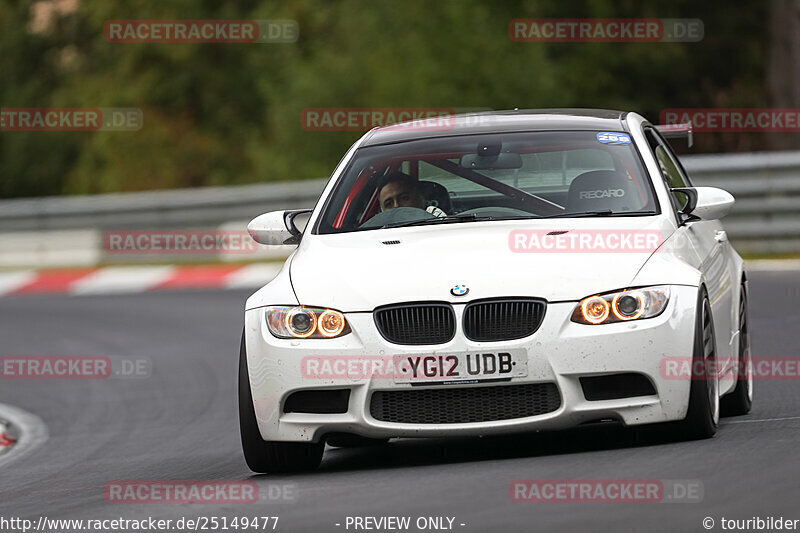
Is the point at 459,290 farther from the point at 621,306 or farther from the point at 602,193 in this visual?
the point at 602,193

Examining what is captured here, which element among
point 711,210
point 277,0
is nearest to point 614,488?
point 711,210

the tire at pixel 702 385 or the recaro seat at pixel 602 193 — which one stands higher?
the recaro seat at pixel 602 193

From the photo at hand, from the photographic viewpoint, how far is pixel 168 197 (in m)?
22.9

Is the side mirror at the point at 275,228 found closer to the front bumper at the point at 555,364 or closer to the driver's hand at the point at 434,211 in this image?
the driver's hand at the point at 434,211

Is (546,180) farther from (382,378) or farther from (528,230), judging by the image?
(382,378)

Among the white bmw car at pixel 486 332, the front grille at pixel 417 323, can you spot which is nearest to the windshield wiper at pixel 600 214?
the white bmw car at pixel 486 332

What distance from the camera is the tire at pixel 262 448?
7.16m

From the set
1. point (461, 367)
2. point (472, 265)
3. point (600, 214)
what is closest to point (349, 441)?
point (461, 367)

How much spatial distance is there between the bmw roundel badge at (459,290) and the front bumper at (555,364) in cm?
6

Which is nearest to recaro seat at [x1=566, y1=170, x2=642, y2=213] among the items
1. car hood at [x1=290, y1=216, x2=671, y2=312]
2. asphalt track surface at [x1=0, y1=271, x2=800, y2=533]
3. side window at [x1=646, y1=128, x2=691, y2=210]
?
car hood at [x1=290, y1=216, x2=671, y2=312]

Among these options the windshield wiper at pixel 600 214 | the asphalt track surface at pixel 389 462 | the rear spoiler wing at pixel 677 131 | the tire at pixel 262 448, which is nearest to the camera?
the asphalt track surface at pixel 389 462

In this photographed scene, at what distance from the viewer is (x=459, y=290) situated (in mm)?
6844

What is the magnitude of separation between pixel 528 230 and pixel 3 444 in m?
4.21

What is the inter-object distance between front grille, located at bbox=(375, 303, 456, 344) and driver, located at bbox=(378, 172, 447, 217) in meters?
1.35
